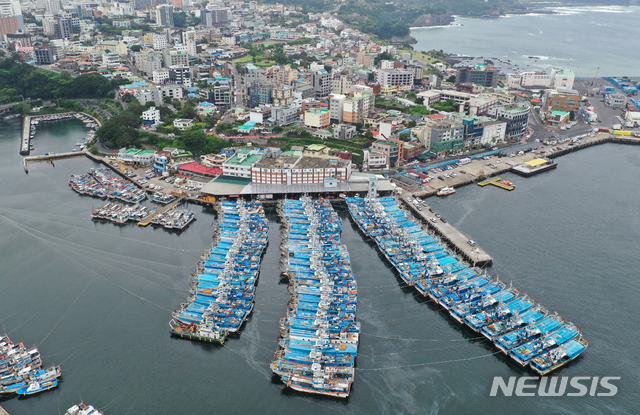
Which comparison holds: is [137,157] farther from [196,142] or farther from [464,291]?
[464,291]

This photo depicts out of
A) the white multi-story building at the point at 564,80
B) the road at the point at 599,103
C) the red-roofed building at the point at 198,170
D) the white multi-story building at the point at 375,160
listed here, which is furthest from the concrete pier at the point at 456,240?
the white multi-story building at the point at 564,80

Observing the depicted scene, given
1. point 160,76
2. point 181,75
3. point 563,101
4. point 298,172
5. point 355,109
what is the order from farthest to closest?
point 160,76
point 181,75
point 563,101
point 355,109
point 298,172

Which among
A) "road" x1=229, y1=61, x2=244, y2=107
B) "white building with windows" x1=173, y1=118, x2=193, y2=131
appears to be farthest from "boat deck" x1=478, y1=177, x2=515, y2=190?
"road" x1=229, y1=61, x2=244, y2=107

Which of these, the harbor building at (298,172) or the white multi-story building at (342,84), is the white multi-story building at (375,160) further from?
the white multi-story building at (342,84)

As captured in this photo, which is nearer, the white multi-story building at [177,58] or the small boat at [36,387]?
the small boat at [36,387]

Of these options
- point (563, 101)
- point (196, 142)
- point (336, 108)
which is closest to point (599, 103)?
point (563, 101)

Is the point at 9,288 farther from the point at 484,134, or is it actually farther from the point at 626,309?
the point at 484,134
